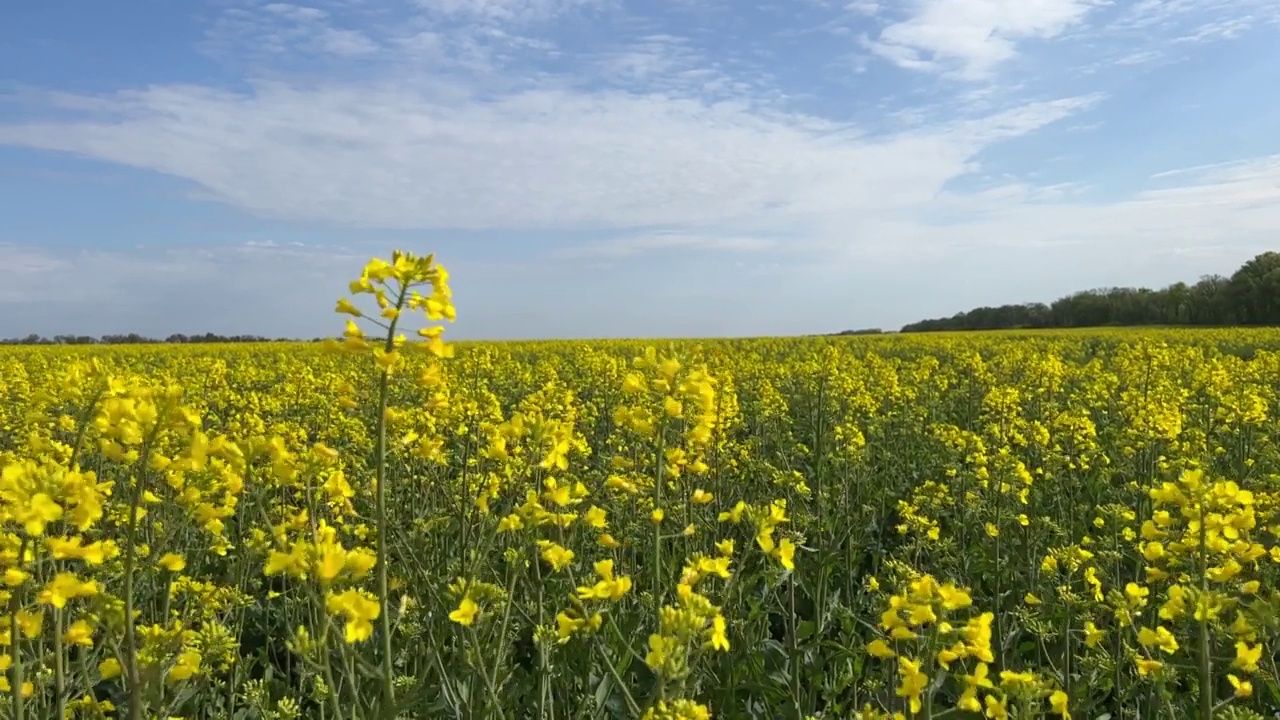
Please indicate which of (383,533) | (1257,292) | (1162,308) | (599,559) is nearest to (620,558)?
(599,559)

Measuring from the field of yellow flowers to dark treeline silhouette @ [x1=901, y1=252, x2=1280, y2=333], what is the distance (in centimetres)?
5141

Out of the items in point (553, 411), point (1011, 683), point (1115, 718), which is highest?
point (553, 411)

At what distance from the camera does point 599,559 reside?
16.0 feet

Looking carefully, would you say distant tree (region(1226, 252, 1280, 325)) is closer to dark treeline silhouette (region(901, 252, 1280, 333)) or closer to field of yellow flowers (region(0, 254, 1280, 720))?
dark treeline silhouette (region(901, 252, 1280, 333))

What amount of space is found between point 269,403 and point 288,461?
5504mm

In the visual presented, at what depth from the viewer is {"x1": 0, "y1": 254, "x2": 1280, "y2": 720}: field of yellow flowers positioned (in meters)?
2.26

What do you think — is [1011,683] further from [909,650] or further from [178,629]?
[178,629]

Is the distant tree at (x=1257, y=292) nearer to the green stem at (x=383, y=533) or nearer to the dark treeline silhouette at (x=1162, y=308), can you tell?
the dark treeline silhouette at (x=1162, y=308)

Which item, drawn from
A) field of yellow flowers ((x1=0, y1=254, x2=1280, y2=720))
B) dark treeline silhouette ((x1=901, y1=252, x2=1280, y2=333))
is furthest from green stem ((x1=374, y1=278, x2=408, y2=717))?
dark treeline silhouette ((x1=901, y1=252, x2=1280, y2=333))

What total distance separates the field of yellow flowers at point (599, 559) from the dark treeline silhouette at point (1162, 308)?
5141 cm

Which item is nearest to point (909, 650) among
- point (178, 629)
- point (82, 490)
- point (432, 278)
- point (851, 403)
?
point (432, 278)

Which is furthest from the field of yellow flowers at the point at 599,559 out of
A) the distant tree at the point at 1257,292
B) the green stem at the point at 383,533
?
the distant tree at the point at 1257,292

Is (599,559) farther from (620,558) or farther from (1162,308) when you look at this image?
(1162,308)

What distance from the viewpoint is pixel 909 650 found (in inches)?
127
